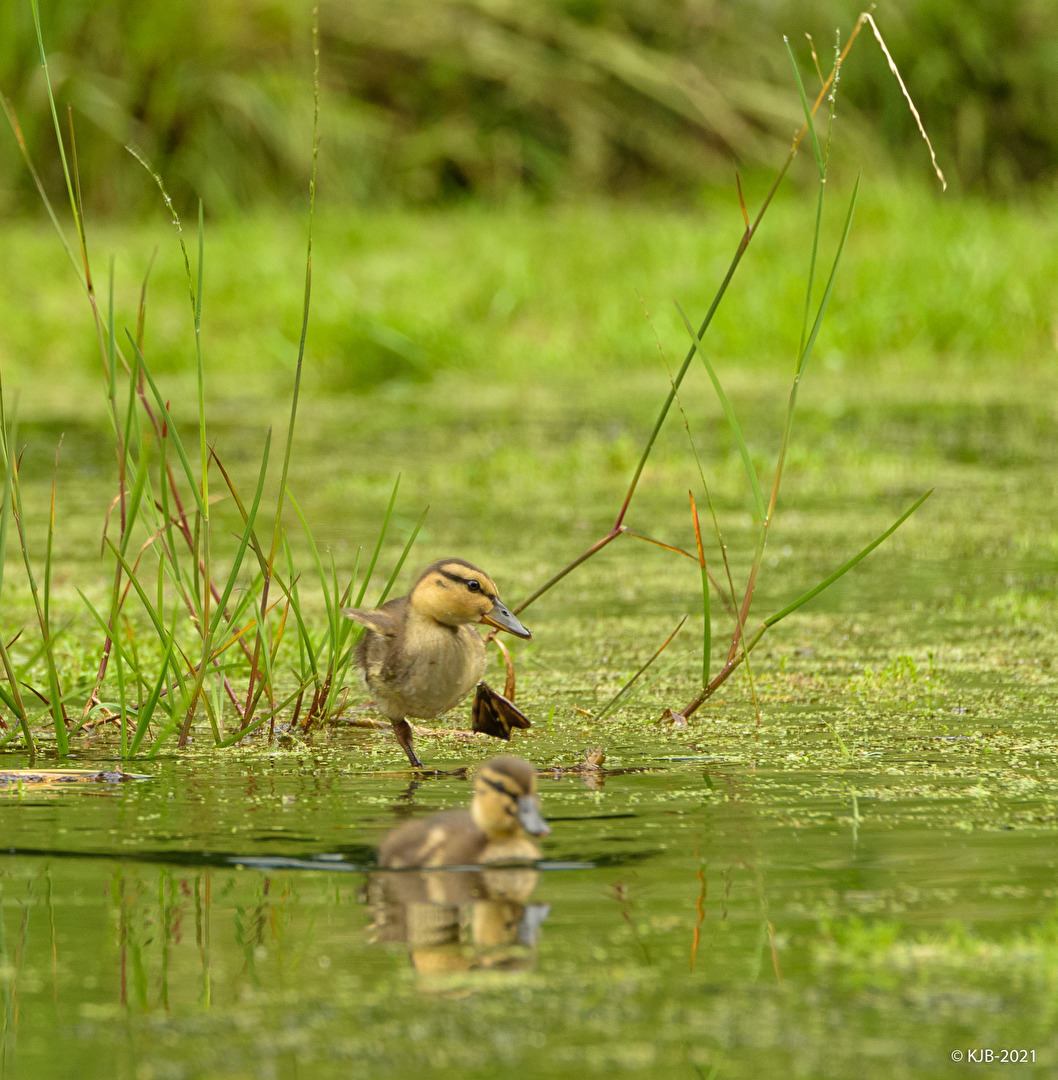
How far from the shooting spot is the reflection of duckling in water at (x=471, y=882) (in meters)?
2.71

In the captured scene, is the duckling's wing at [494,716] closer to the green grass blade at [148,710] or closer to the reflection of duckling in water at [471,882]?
the green grass blade at [148,710]

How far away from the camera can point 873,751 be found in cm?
387

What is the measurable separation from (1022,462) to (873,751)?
14.6 ft

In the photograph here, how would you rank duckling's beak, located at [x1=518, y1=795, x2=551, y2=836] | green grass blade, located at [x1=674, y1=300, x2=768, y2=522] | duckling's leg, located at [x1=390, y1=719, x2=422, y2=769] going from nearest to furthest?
duckling's beak, located at [x1=518, y1=795, x2=551, y2=836] → green grass blade, located at [x1=674, y1=300, x2=768, y2=522] → duckling's leg, located at [x1=390, y1=719, x2=422, y2=769]

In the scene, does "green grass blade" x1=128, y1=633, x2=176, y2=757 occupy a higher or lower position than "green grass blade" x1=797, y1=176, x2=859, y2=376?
lower

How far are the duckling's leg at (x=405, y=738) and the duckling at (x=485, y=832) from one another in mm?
761

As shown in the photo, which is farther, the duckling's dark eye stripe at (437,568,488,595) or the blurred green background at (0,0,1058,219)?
the blurred green background at (0,0,1058,219)

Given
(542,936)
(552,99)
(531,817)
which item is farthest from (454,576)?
(552,99)

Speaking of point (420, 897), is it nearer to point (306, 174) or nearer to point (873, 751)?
point (873, 751)

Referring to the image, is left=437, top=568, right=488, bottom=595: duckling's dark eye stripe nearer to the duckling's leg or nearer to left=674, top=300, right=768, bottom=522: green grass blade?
the duckling's leg

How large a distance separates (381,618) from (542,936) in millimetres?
1475

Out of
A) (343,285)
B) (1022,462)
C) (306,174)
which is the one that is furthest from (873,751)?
(306,174)

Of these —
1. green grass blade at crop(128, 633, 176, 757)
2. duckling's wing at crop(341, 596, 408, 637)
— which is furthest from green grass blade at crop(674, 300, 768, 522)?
green grass blade at crop(128, 633, 176, 757)

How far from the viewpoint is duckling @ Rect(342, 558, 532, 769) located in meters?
3.98
